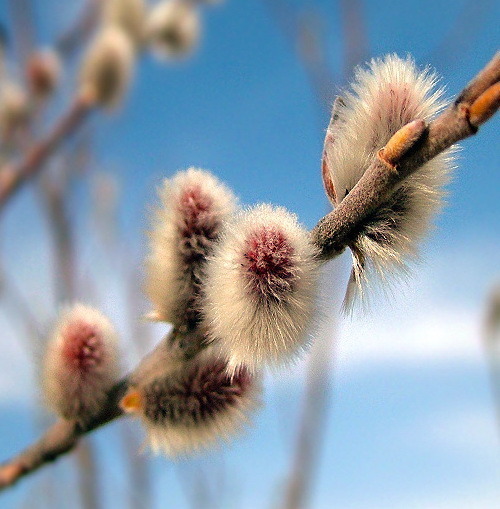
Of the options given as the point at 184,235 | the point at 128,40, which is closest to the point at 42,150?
the point at 128,40

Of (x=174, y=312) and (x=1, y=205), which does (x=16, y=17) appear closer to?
(x=1, y=205)

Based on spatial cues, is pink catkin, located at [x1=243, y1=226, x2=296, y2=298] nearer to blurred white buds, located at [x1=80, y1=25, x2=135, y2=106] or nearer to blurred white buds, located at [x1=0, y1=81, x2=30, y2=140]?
blurred white buds, located at [x1=80, y1=25, x2=135, y2=106]

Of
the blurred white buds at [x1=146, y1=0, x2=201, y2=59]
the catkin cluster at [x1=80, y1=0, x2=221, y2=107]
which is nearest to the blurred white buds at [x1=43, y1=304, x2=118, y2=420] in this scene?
the catkin cluster at [x1=80, y1=0, x2=221, y2=107]

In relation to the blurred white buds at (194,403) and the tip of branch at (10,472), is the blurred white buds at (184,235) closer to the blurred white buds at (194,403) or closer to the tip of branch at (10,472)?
the blurred white buds at (194,403)

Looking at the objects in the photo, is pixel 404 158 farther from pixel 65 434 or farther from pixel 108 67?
pixel 108 67

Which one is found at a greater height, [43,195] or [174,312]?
[43,195]

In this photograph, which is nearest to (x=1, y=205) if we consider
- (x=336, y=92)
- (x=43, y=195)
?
(x=43, y=195)
